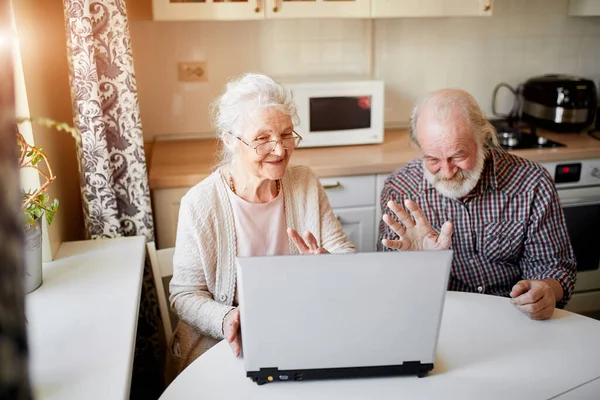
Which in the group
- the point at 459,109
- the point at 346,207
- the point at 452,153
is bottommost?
the point at 346,207

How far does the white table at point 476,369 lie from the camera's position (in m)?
1.05

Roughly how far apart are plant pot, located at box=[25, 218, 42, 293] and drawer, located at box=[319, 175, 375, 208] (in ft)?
3.79

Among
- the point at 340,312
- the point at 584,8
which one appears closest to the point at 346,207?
the point at 340,312

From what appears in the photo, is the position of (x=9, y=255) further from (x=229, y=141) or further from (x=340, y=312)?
(x=229, y=141)

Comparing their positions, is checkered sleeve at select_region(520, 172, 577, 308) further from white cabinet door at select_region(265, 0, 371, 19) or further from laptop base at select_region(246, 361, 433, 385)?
white cabinet door at select_region(265, 0, 371, 19)

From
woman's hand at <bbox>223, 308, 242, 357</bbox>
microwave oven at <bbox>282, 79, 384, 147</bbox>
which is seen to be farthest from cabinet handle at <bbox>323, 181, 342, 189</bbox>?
woman's hand at <bbox>223, 308, 242, 357</bbox>

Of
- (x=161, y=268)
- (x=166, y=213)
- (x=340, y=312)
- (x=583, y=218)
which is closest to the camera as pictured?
(x=340, y=312)

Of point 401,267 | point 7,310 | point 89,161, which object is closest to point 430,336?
point 401,267

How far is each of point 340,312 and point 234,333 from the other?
Answer: 340 millimetres

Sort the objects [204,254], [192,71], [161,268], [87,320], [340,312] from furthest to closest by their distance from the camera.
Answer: [192,71] < [161,268] < [204,254] < [87,320] < [340,312]

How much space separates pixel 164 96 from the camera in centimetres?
263

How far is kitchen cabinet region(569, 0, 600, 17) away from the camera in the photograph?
2.74 metres

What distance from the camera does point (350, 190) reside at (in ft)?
7.57

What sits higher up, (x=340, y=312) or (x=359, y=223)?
(x=340, y=312)
